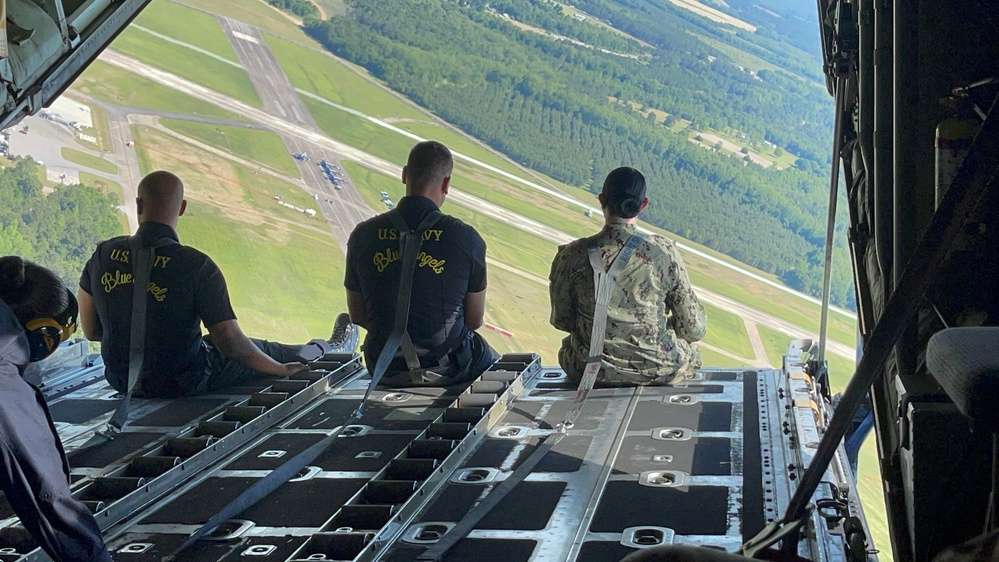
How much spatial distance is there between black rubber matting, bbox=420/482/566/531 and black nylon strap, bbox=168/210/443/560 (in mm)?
655

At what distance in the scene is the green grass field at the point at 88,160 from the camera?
66.6 feet

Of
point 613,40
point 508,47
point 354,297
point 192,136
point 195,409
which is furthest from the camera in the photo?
point 508,47

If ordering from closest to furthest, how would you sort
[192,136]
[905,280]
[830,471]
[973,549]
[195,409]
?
[973,549]
[905,280]
[830,471]
[195,409]
[192,136]

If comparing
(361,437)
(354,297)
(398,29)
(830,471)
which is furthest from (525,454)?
(398,29)

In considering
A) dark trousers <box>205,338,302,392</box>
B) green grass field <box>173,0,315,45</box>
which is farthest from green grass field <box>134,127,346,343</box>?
dark trousers <box>205,338,302,392</box>

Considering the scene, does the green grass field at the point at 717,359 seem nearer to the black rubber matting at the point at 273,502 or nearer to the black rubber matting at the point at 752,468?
the black rubber matting at the point at 752,468

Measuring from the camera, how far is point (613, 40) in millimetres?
27562

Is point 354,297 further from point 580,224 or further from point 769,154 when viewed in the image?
point 769,154

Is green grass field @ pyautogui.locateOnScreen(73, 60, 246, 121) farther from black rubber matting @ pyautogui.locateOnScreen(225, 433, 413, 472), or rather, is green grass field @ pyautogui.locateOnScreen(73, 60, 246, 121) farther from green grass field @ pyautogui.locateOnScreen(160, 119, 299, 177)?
black rubber matting @ pyautogui.locateOnScreen(225, 433, 413, 472)

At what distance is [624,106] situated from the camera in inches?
1161

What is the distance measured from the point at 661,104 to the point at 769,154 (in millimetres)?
3374

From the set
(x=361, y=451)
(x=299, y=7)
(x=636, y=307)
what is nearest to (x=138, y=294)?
(x=361, y=451)

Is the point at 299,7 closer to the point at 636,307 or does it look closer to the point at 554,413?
the point at 636,307

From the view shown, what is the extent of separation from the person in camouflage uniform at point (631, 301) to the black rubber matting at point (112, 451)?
2.05 metres
